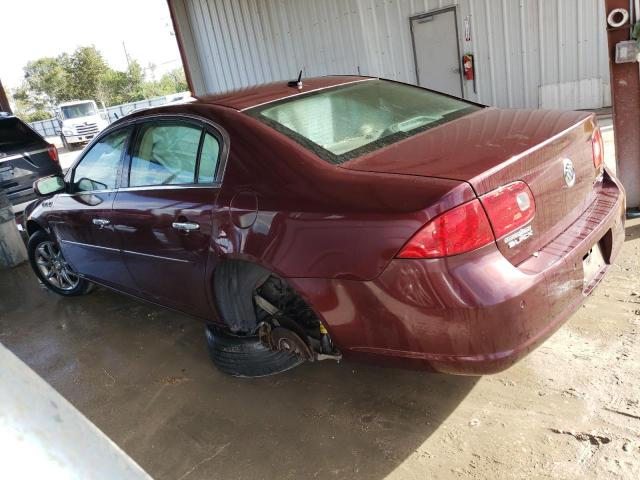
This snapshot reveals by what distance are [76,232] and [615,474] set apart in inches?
143

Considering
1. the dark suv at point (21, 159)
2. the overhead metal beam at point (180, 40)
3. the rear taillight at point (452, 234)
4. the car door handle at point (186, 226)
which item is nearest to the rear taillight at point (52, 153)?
the dark suv at point (21, 159)

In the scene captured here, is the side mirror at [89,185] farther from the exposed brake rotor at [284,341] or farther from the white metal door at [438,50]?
the white metal door at [438,50]

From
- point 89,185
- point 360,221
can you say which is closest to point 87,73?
point 89,185

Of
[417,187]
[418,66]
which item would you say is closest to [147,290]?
[417,187]

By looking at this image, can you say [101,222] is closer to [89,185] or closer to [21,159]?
[89,185]

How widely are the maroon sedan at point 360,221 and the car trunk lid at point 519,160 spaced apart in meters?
0.01

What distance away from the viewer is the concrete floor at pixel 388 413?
2152 mm

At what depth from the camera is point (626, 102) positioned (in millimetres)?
3898

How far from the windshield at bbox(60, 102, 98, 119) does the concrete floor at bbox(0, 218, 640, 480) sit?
22.6m

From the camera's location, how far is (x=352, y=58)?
962 centimetres

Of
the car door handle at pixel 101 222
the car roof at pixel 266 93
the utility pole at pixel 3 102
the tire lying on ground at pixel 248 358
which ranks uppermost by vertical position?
the utility pole at pixel 3 102

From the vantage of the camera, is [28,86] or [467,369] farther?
[28,86]

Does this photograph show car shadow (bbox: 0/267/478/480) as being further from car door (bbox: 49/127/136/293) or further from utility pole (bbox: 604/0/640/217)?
utility pole (bbox: 604/0/640/217)

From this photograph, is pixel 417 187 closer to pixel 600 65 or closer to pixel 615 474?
pixel 615 474
